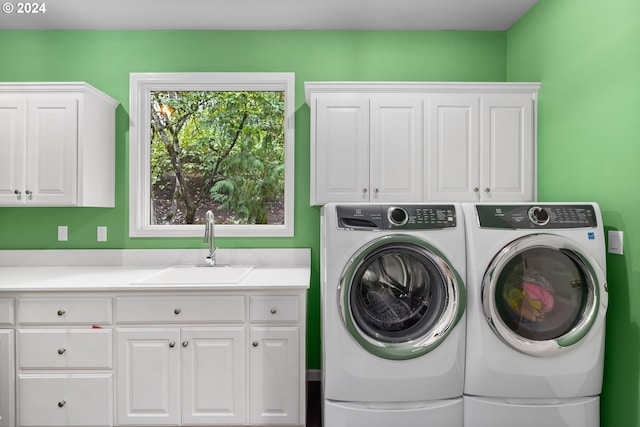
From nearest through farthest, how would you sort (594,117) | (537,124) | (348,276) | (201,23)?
1. (348,276)
2. (594,117)
3. (537,124)
4. (201,23)

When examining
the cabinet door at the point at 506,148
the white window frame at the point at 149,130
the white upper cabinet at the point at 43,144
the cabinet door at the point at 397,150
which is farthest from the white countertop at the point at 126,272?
the cabinet door at the point at 506,148

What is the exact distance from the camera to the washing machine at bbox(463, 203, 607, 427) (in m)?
1.80

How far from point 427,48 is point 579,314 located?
1.98 m

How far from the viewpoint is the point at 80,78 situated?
2730 millimetres

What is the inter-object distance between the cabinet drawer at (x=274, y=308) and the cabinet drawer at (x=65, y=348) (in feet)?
2.58

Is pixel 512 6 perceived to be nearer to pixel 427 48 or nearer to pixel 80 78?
pixel 427 48

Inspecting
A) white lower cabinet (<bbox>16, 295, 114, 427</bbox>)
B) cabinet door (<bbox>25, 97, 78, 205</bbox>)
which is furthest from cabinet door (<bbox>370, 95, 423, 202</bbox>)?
cabinet door (<bbox>25, 97, 78, 205</bbox>)

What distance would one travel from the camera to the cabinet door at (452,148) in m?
2.41

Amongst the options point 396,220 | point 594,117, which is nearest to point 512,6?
point 594,117

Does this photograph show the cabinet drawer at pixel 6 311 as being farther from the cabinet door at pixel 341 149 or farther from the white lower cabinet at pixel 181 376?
the cabinet door at pixel 341 149

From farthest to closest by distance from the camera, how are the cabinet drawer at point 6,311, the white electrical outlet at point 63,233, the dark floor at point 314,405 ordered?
the white electrical outlet at point 63,233 < the dark floor at point 314,405 < the cabinet drawer at point 6,311

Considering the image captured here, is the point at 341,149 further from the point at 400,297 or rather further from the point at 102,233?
the point at 102,233

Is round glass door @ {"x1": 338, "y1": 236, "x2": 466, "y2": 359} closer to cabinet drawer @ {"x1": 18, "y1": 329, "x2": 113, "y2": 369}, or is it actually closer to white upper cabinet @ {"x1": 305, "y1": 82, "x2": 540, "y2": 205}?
white upper cabinet @ {"x1": 305, "y1": 82, "x2": 540, "y2": 205}

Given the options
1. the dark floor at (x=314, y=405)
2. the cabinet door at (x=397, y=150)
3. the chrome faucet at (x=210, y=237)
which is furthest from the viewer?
the chrome faucet at (x=210, y=237)
